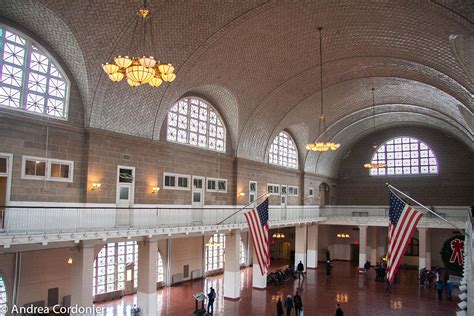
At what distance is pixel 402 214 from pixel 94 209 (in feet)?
35.7

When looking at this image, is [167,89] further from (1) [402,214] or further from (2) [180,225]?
(1) [402,214]

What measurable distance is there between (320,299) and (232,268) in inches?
201

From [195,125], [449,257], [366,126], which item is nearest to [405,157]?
[366,126]

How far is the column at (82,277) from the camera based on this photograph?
13.8m

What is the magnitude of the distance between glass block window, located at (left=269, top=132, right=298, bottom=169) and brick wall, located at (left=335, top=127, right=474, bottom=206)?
9.16 m

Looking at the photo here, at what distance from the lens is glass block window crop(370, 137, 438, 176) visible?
122 ft

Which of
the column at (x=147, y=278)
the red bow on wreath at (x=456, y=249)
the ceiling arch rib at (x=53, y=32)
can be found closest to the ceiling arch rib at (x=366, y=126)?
the red bow on wreath at (x=456, y=249)

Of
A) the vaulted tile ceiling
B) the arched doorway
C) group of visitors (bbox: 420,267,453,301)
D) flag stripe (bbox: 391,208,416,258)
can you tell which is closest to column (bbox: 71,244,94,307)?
the vaulted tile ceiling

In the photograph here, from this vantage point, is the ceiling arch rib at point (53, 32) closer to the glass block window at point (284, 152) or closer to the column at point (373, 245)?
the glass block window at point (284, 152)

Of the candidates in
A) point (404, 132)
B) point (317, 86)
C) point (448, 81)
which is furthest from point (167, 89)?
point (404, 132)

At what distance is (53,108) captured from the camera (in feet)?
49.9

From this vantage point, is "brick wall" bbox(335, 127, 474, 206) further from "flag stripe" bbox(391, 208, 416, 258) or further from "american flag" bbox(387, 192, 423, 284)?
"flag stripe" bbox(391, 208, 416, 258)

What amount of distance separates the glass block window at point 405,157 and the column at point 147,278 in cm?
2664

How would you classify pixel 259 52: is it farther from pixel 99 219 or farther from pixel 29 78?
pixel 99 219
